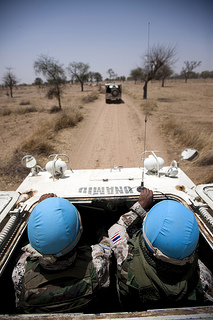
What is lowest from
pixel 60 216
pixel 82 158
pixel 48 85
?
pixel 82 158

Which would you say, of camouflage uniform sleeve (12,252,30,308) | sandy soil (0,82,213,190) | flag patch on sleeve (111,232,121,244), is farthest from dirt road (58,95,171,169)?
camouflage uniform sleeve (12,252,30,308)

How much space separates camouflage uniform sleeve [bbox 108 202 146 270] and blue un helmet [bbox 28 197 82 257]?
17.7 inches

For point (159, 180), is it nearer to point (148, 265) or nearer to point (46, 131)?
point (148, 265)

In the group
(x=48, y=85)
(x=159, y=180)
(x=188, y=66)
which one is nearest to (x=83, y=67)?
(x=48, y=85)

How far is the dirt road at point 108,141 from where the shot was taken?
25.4 ft

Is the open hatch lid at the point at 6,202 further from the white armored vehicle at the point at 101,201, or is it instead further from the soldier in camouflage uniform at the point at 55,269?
the soldier in camouflage uniform at the point at 55,269

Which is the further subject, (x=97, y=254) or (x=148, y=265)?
(x=97, y=254)

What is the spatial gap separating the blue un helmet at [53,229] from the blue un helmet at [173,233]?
2.00ft

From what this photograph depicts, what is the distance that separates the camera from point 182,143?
29.7 feet

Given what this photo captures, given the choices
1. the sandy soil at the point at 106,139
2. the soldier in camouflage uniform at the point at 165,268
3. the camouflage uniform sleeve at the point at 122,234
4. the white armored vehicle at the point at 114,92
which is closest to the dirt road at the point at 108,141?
the sandy soil at the point at 106,139

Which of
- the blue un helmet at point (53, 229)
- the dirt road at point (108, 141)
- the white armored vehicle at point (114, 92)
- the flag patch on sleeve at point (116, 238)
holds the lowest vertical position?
the dirt road at point (108, 141)

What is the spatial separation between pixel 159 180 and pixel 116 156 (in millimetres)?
5115

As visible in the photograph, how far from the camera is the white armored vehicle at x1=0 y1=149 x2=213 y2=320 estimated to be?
1.69 meters

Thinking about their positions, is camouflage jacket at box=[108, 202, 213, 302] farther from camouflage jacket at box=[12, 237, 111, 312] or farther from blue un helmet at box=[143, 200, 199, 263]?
blue un helmet at box=[143, 200, 199, 263]
